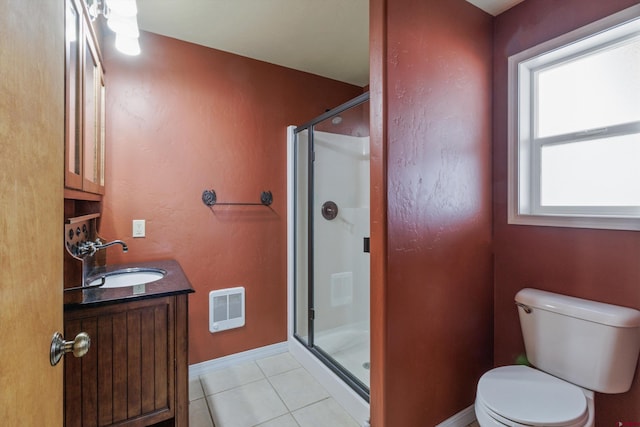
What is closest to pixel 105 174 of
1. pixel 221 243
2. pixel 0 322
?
pixel 221 243

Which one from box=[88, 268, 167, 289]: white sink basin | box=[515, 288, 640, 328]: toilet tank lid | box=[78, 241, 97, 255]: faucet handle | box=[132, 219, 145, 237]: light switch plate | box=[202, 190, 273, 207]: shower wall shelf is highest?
box=[202, 190, 273, 207]: shower wall shelf

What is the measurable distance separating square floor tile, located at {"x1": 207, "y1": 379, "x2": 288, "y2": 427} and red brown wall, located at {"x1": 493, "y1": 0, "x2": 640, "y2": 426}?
1.41 metres

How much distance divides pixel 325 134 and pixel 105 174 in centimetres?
156

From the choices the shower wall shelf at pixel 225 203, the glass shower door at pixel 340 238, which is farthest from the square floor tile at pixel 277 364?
the shower wall shelf at pixel 225 203

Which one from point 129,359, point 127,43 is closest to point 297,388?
point 129,359

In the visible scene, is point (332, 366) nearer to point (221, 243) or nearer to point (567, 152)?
point (221, 243)

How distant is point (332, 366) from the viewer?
2043 mm

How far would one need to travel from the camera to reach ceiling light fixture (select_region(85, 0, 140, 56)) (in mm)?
1375

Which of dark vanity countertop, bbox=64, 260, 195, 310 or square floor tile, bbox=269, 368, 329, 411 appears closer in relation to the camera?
dark vanity countertop, bbox=64, 260, 195, 310

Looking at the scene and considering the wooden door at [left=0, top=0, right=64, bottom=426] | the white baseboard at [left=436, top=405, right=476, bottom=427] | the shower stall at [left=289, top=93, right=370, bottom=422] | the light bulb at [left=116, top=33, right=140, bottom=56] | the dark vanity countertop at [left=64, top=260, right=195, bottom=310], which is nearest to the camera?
the wooden door at [left=0, top=0, right=64, bottom=426]

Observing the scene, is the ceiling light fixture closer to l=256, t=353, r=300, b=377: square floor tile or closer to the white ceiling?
the white ceiling

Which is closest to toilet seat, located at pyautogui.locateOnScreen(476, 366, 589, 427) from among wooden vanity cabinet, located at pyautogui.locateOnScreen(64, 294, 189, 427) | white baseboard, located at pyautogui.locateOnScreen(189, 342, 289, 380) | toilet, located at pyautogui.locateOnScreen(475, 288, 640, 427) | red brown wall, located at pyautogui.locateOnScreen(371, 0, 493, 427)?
toilet, located at pyautogui.locateOnScreen(475, 288, 640, 427)

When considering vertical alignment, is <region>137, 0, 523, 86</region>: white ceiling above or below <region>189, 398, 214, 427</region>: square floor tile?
above

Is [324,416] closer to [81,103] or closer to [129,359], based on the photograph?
[129,359]
